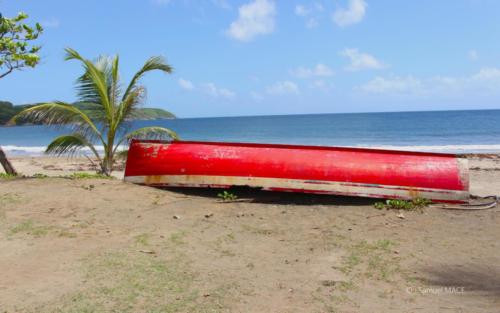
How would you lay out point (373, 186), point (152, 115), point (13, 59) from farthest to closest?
point (152, 115), point (13, 59), point (373, 186)

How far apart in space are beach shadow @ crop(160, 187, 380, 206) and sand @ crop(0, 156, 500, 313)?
28 mm

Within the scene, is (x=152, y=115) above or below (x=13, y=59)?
below

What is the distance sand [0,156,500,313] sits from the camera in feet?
10.2

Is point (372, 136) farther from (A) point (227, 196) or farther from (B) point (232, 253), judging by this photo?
(B) point (232, 253)

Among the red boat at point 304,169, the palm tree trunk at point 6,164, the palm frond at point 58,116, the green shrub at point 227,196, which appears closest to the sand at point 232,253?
the green shrub at point 227,196

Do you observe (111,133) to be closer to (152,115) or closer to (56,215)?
(152,115)

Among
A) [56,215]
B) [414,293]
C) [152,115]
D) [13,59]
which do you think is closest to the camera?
[414,293]

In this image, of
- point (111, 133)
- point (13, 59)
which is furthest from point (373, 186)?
point (13, 59)

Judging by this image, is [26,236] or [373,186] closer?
[26,236]

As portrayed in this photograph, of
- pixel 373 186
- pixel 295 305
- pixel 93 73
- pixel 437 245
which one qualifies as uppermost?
pixel 93 73

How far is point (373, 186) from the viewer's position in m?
5.80

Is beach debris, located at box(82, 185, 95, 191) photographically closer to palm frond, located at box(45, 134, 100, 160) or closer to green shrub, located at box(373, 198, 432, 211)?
palm frond, located at box(45, 134, 100, 160)

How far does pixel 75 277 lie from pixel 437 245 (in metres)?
3.52

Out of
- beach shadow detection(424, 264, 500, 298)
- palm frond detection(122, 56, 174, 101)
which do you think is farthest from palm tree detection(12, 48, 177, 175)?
beach shadow detection(424, 264, 500, 298)
